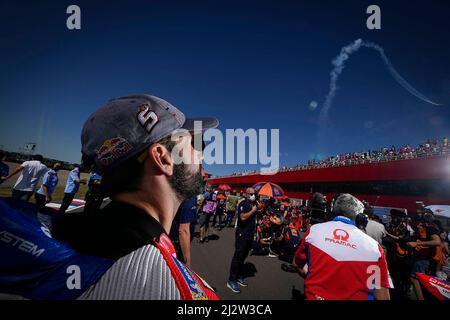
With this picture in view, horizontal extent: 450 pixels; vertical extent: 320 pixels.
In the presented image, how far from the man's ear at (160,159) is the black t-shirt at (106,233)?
27 cm

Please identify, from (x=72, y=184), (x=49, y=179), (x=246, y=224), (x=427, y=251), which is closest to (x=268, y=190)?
(x=246, y=224)

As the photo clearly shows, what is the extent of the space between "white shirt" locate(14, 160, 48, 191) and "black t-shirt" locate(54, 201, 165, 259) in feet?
23.3

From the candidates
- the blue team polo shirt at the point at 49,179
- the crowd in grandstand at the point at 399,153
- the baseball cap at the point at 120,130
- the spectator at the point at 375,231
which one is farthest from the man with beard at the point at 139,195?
the crowd in grandstand at the point at 399,153

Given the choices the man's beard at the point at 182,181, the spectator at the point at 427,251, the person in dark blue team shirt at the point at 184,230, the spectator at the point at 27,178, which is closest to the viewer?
the man's beard at the point at 182,181

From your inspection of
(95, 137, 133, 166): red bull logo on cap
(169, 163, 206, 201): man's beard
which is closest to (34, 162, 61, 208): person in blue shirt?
(95, 137, 133, 166): red bull logo on cap

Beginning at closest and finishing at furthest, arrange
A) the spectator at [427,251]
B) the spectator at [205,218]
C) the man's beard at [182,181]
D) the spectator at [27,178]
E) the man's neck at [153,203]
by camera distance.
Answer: the man's neck at [153,203] < the man's beard at [182,181] < the spectator at [427,251] < the spectator at [27,178] < the spectator at [205,218]

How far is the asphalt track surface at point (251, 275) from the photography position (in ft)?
13.3

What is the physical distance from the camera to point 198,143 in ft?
3.93

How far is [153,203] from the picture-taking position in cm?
88

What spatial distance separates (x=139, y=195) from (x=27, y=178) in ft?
23.6

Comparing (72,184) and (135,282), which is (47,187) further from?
(135,282)

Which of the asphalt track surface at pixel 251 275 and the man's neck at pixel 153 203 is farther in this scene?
the asphalt track surface at pixel 251 275

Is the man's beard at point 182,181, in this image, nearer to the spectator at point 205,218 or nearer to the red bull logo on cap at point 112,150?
the red bull logo on cap at point 112,150
